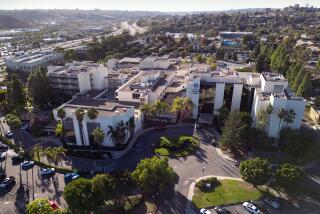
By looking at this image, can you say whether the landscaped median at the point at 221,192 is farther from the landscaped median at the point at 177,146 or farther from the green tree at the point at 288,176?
the landscaped median at the point at 177,146

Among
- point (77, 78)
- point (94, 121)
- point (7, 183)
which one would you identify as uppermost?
point (77, 78)

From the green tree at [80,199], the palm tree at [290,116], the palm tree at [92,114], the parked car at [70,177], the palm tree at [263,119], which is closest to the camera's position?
the green tree at [80,199]

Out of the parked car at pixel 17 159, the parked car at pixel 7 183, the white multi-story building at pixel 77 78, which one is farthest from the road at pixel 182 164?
the white multi-story building at pixel 77 78

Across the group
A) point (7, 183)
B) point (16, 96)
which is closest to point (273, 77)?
point (7, 183)

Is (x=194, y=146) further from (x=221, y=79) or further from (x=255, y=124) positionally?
(x=221, y=79)

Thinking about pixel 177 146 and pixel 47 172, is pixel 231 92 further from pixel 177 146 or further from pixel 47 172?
pixel 47 172

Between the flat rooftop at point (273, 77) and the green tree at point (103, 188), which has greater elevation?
the flat rooftop at point (273, 77)
